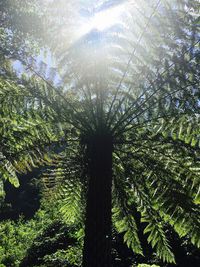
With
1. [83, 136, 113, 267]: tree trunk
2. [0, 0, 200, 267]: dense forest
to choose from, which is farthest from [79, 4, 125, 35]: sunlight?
[83, 136, 113, 267]: tree trunk

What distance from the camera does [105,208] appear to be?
3.76 m

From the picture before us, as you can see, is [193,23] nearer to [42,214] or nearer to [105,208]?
[105,208]

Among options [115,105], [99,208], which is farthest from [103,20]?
[99,208]

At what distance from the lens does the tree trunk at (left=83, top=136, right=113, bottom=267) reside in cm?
358

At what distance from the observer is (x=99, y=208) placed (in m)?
3.74

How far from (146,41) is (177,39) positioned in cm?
38

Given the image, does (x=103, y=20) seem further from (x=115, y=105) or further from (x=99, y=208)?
(x=99, y=208)

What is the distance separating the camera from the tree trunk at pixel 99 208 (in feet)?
11.7

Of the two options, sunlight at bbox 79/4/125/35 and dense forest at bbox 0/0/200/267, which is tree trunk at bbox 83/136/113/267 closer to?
dense forest at bbox 0/0/200/267

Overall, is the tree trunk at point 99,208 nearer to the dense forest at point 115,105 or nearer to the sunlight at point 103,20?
the dense forest at point 115,105

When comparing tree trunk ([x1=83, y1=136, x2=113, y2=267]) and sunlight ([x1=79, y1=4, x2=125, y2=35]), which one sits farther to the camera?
sunlight ([x1=79, y1=4, x2=125, y2=35])

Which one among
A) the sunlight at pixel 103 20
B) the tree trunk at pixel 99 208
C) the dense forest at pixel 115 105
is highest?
the sunlight at pixel 103 20

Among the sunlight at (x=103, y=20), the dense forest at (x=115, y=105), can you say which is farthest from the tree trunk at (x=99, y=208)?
the sunlight at (x=103, y=20)

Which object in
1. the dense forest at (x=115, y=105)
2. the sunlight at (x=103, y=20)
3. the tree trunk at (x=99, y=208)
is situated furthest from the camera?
the sunlight at (x=103, y=20)
